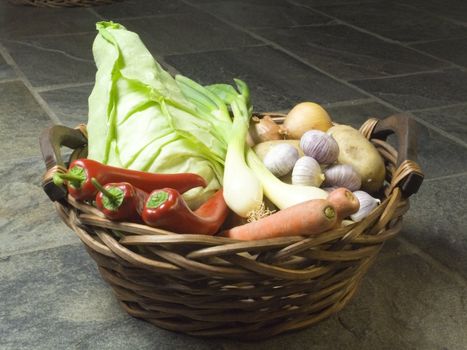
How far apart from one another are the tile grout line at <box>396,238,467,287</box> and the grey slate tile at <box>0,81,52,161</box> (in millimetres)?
884

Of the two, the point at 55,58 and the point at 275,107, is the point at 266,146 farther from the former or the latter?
the point at 55,58

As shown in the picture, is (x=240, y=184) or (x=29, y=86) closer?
(x=240, y=184)

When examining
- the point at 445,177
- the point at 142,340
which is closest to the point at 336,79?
the point at 445,177

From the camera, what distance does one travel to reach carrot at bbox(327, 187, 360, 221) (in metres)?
0.93

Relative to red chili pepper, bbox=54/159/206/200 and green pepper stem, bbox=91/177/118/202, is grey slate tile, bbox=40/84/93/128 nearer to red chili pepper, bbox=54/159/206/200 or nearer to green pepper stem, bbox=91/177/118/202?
red chili pepper, bbox=54/159/206/200

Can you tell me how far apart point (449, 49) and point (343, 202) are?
2026 millimetres

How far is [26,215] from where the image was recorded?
4.70 feet

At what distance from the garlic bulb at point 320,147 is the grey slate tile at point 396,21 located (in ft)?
6.16

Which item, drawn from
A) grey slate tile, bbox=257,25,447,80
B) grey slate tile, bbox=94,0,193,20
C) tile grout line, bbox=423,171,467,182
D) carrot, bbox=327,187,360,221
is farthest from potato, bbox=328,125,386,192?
grey slate tile, bbox=94,0,193,20

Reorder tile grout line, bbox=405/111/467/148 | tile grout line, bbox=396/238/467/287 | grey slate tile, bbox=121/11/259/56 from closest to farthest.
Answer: tile grout line, bbox=396/238/467/287, tile grout line, bbox=405/111/467/148, grey slate tile, bbox=121/11/259/56

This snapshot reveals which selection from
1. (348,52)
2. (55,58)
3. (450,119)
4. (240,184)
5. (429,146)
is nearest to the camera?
(240,184)

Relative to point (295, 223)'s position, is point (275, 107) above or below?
below

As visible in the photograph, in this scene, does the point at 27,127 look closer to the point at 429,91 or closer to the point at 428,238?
the point at 428,238

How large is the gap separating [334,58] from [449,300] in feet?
5.10
